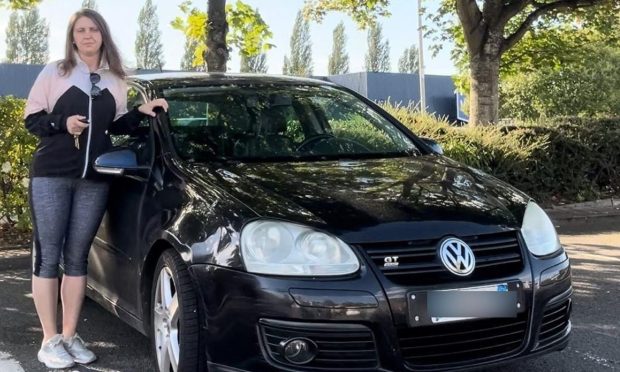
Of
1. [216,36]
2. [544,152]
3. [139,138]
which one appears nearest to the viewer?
[139,138]

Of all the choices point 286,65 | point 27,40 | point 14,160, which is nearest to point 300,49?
point 286,65

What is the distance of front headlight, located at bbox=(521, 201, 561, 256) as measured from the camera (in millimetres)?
3314

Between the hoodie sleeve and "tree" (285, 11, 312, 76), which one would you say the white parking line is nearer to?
the hoodie sleeve

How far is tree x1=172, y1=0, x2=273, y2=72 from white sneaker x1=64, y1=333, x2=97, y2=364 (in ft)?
14.9

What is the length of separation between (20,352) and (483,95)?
Result: 9.18 m

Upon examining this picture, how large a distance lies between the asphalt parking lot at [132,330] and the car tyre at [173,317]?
21.0 inches

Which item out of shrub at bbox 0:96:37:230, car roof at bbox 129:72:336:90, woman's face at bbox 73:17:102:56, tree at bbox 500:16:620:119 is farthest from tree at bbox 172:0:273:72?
tree at bbox 500:16:620:119

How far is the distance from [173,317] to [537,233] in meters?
1.72

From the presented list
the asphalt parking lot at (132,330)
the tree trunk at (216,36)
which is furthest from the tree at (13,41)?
the asphalt parking lot at (132,330)

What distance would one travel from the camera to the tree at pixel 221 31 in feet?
26.0

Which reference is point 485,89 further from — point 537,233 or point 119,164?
point 119,164

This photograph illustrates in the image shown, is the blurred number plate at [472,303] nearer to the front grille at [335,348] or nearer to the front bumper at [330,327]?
the front bumper at [330,327]

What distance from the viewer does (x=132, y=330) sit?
15.1ft

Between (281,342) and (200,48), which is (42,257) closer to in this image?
(281,342)
